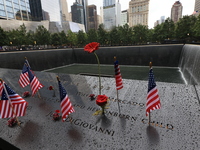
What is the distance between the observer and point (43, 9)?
293ft

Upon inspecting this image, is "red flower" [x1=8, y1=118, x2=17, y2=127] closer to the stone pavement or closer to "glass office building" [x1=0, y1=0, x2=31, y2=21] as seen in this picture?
the stone pavement

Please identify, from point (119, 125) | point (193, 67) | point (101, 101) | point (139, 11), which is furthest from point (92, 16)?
point (119, 125)

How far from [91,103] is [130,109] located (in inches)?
50.9

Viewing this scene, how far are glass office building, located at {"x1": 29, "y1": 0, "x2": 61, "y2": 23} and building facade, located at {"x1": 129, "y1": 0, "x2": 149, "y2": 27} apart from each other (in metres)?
93.5

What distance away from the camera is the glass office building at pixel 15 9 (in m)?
62.3

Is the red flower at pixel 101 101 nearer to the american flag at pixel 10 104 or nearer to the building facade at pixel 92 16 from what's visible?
the american flag at pixel 10 104

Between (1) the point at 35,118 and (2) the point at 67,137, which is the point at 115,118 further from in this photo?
(1) the point at 35,118

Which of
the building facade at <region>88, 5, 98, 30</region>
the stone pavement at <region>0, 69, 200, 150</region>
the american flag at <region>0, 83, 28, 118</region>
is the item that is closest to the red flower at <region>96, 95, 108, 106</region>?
the stone pavement at <region>0, 69, 200, 150</region>

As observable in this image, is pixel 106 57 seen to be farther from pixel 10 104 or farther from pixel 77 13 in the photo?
pixel 77 13

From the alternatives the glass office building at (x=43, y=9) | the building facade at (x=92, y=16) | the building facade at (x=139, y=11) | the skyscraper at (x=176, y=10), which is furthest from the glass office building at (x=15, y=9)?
the skyscraper at (x=176, y=10)

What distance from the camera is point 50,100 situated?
14.9 feet

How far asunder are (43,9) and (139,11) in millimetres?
110485

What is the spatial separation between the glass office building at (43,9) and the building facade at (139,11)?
307 ft

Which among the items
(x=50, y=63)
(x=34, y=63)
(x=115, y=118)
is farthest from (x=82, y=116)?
(x=50, y=63)
